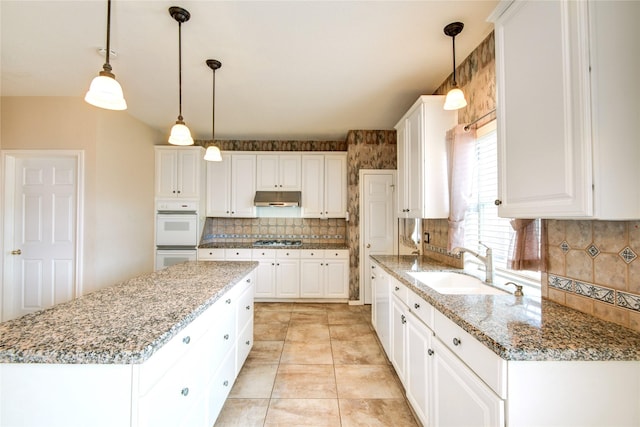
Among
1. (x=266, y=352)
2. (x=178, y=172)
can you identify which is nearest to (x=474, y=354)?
(x=266, y=352)

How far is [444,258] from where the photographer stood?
257 cm

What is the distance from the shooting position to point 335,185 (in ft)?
14.3

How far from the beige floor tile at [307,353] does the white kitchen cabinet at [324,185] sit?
205 cm

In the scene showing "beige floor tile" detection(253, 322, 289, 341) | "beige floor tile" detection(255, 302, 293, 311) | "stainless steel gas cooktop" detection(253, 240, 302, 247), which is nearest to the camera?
"beige floor tile" detection(253, 322, 289, 341)

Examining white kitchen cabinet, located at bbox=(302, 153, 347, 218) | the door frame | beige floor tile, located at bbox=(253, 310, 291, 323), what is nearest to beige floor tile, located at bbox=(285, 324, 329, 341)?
beige floor tile, located at bbox=(253, 310, 291, 323)

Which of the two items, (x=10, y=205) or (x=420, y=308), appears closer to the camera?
(x=420, y=308)

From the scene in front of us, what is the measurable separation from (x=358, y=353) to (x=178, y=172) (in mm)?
3610

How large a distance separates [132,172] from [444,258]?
402cm

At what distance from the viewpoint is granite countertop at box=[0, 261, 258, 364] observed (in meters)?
0.87

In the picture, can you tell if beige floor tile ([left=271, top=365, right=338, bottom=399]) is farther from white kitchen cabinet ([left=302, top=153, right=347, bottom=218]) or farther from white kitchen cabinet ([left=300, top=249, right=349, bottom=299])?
white kitchen cabinet ([left=302, top=153, right=347, bottom=218])

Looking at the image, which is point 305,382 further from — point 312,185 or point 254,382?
point 312,185

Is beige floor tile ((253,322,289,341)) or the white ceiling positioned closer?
the white ceiling

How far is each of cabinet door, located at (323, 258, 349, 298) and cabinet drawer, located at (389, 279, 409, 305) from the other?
188 cm

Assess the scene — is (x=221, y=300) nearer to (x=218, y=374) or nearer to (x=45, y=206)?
(x=218, y=374)
